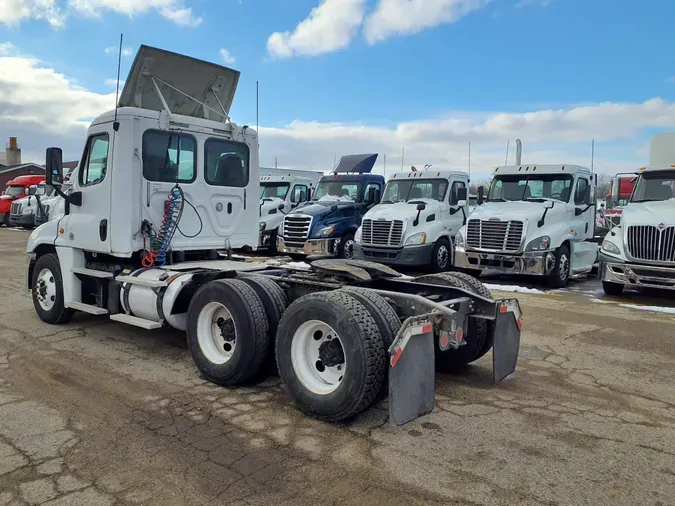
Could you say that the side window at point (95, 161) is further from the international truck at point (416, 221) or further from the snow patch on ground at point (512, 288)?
the international truck at point (416, 221)

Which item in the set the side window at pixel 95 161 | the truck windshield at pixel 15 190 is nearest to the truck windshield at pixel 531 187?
the side window at pixel 95 161

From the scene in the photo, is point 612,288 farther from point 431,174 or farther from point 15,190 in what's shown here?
point 15,190

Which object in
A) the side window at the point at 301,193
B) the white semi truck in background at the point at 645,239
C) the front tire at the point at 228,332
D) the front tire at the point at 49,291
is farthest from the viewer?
the side window at the point at 301,193

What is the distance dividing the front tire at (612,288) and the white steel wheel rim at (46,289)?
9024 mm

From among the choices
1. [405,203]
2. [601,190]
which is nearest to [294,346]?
[405,203]

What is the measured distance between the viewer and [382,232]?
13570 mm

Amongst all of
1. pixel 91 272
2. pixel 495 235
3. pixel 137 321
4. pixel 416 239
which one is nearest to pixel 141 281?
pixel 137 321

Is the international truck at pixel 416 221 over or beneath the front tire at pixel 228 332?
over

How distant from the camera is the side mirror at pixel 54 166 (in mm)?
6570

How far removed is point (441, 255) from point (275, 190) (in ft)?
22.6

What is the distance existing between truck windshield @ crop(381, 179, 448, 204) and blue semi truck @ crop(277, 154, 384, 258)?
1.33m

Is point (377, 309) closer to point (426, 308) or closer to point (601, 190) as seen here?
point (426, 308)

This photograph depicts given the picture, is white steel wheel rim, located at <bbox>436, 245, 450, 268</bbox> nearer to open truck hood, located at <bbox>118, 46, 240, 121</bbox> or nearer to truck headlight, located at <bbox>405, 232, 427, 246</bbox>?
truck headlight, located at <bbox>405, 232, 427, 246</bbox>

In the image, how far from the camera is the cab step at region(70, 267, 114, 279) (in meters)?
6.61
